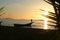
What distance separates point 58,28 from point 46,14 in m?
0.26

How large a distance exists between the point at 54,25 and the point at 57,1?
318mm

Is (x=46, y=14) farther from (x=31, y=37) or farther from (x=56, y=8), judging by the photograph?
(x=31, y=37)

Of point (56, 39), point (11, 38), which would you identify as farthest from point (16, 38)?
point (56, 39)

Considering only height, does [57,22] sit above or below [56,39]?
above

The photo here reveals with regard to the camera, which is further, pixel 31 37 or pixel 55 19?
pixel 31 37

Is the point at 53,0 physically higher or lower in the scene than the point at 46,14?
higher

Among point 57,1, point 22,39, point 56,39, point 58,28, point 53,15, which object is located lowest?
point 22,39

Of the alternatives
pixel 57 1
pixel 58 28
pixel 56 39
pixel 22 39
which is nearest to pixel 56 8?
pixel 57 1

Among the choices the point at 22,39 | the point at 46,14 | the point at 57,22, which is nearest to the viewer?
the point at 57,22

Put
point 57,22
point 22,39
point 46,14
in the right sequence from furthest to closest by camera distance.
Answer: point 22,39 → point 46,14 → point 57,22

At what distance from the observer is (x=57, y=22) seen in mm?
2309

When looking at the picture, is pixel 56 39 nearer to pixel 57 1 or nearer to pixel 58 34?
pixel 58 34

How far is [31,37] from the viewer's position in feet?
36.9

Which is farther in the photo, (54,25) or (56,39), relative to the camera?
(56,39)
